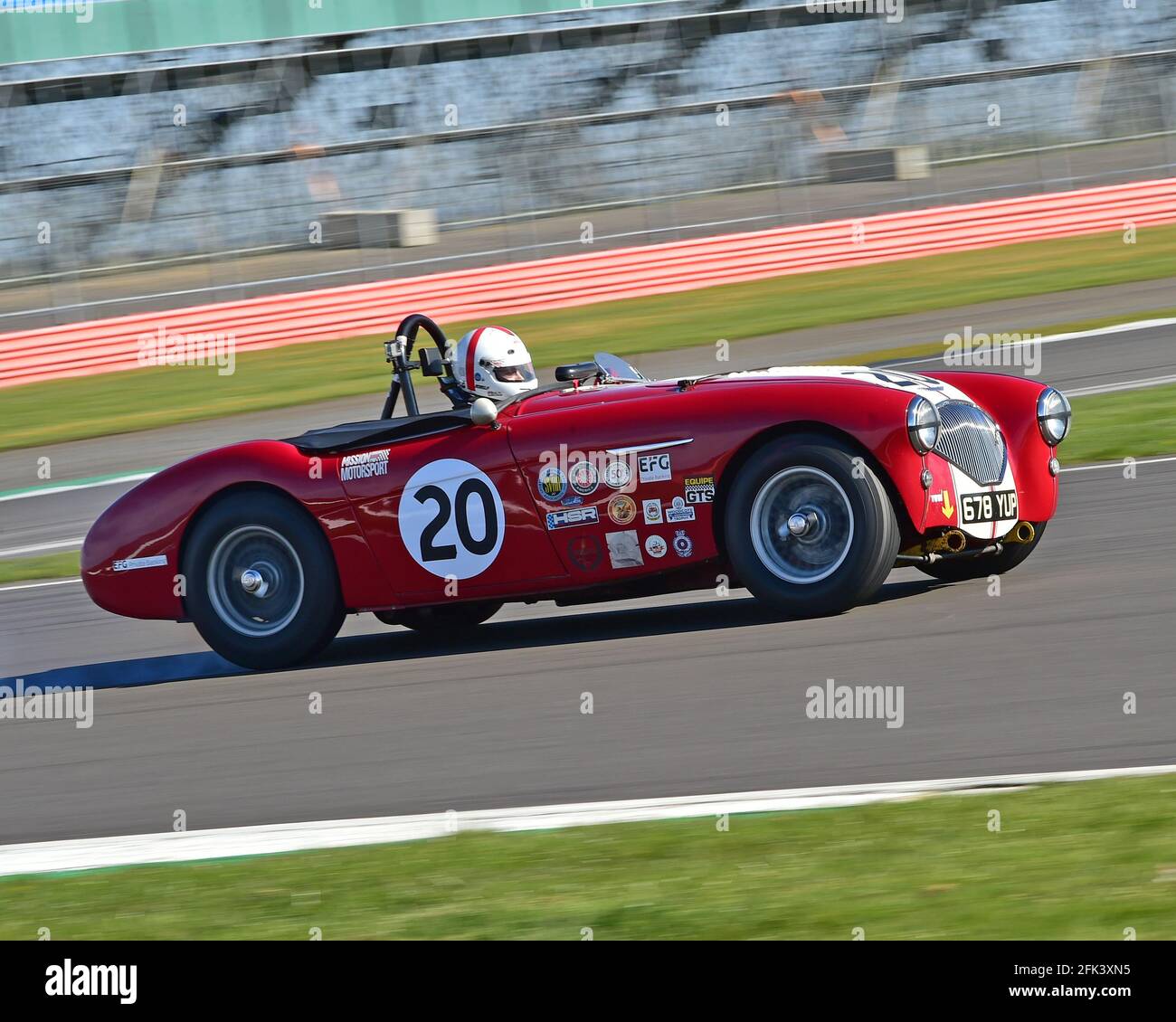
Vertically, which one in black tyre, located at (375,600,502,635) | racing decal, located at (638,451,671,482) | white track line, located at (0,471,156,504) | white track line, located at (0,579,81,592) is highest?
white track line, located at (0,471,156,504)

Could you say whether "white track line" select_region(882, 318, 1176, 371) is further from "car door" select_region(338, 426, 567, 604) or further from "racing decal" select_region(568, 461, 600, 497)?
"racing decal" select_region(568, 461, 600, 497)

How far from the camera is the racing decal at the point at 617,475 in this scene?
7.22m

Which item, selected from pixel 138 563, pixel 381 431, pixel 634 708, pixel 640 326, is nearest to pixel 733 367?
pixel 640 326

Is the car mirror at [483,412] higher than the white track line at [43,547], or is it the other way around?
the car mirror at [483,412]

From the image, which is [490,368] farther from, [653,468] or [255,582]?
[255,582]

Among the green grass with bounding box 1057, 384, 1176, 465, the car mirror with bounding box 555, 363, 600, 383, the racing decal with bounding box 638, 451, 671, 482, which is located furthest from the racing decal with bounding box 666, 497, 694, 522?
the green grass with bounding box 1057, 384, 1176, 465

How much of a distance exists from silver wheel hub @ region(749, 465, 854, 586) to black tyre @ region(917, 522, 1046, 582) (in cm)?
102

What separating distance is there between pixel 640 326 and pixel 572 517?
42.5 ft

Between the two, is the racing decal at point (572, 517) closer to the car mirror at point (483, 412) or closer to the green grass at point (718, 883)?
the car mirror at point (483, 412)

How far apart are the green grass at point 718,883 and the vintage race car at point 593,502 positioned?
2.25 m

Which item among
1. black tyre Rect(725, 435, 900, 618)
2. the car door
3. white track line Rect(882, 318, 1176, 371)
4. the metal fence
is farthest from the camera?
the metal fence

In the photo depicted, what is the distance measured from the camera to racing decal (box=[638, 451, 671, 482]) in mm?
7164

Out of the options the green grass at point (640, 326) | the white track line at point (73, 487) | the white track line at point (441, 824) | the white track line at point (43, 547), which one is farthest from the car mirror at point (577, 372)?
the green grass at point (640, 326)
